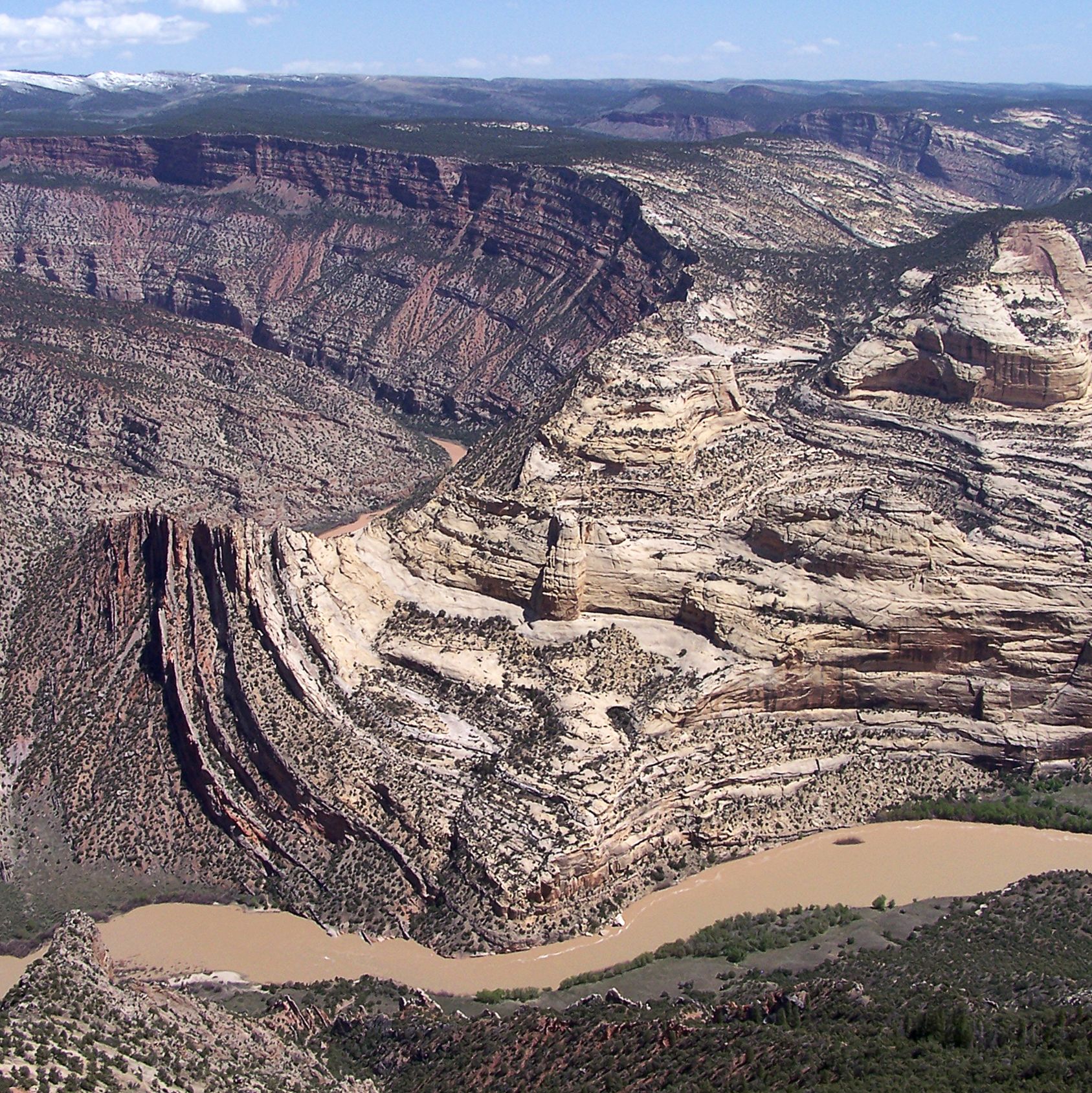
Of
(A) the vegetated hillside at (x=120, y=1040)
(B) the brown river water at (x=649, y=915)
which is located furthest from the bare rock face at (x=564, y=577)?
(A) the vegetated hillside at (x=120, y=1040)

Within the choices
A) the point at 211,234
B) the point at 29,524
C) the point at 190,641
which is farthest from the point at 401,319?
the point at 190,641

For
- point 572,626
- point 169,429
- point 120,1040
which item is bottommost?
point 120,1040

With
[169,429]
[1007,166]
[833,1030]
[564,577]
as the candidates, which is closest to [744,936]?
[833,1030]

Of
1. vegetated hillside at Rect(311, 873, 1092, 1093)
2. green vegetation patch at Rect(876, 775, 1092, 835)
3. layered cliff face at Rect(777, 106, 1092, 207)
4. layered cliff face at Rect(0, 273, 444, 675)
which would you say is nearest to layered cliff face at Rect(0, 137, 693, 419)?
layered cliff face at Rect(0, 273, 444, 675)

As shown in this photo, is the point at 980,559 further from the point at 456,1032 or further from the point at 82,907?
the point at 82,907

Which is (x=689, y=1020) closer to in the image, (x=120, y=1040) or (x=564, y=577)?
(x=120, y=1040)

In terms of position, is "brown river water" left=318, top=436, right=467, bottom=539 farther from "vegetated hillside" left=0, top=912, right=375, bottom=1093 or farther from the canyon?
"vegetated hillside" left=0, top=912, right=375, bottom=1093
